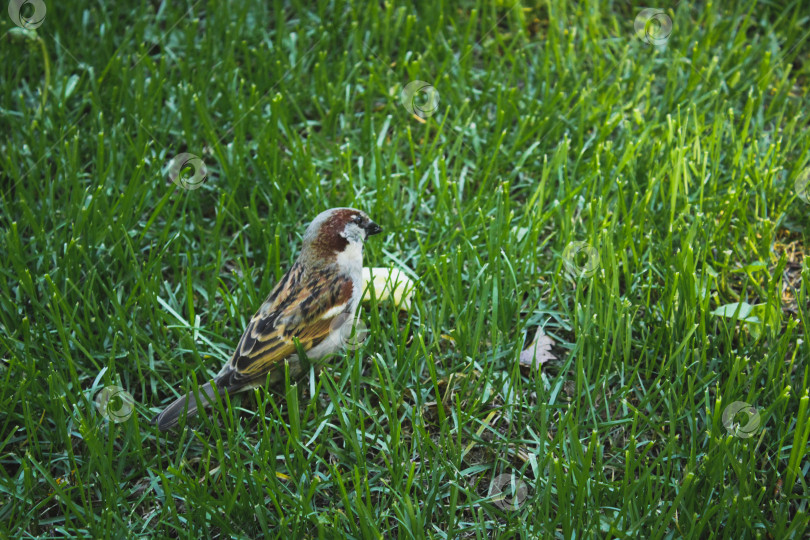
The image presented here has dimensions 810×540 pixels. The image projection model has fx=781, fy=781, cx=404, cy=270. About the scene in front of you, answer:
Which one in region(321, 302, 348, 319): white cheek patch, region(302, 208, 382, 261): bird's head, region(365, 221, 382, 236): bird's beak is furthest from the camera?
region(365, 221, 382, 236): bird's beak

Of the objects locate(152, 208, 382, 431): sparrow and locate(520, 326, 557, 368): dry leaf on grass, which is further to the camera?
locate(520, 326, 557, 368): dry leaf on grass

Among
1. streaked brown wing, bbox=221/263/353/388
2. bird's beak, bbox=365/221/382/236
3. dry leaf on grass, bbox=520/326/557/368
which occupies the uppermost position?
bird's beak, bbox=365/221/382/236

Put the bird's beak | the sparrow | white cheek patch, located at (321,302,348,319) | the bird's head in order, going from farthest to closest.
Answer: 1. the bird's beak
2. the bird's head
3. white cheek patch, located at (321,302,348,319)
4. the sparrow

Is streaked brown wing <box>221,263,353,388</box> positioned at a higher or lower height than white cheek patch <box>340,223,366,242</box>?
lower

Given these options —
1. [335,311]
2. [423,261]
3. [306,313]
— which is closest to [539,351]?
[423,261]

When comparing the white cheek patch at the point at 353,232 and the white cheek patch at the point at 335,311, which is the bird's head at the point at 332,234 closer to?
the white cheek patch at the point at 353,232

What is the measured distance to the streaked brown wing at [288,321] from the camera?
3133 mm

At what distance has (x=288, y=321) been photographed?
327cm

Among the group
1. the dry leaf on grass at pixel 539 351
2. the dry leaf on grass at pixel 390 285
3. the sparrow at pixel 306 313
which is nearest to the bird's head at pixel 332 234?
the sparrow at pixel 306 313

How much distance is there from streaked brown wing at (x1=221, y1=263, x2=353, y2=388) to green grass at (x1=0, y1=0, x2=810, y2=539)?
160 mm

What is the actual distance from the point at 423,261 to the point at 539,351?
70 cm

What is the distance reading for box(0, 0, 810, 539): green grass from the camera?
113 inches

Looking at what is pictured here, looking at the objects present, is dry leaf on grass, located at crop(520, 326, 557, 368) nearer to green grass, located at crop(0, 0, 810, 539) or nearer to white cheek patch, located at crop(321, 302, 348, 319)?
green grass, located at crop(0, 0, 810, 539)

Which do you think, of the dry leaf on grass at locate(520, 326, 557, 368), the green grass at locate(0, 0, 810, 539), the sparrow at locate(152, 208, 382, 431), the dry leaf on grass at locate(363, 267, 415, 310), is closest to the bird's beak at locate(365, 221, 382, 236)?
the sparrow at locate(152, 208, 382, 431)
